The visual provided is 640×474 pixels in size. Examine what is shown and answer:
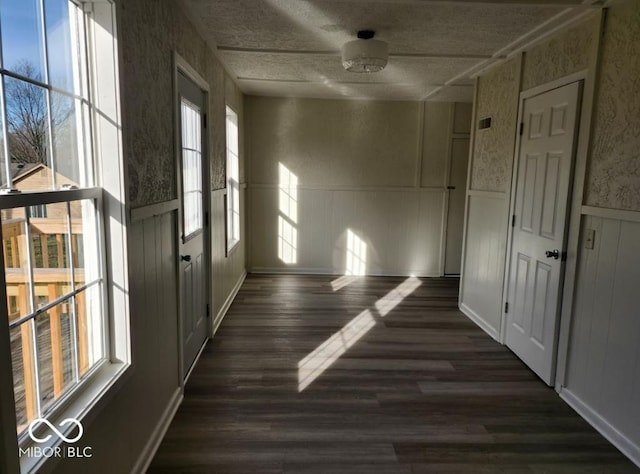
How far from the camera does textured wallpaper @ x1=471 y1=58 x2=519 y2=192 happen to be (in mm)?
3295

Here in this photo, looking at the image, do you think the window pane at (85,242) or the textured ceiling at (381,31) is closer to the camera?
the window pane at (85,242)

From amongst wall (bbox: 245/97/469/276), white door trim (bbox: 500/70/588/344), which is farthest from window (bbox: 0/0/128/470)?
wall (bbox: 245/97/469/276)

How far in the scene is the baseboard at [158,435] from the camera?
1.85 meters

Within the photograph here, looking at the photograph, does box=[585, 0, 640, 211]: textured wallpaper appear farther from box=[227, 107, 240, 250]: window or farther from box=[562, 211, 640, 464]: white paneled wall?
box=[227, 107, 240, 250]: window

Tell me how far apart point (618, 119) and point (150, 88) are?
8.05 ft

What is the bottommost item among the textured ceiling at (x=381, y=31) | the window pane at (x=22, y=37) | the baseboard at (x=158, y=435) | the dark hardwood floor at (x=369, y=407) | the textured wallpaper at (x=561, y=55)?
the dark hardwood floor at (x=369, y=407)

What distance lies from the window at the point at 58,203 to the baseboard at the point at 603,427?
2501 mm

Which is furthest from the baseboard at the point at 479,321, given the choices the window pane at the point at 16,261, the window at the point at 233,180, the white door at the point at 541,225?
the window pane at the point at 16,261

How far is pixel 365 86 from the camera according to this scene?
4.58 metres

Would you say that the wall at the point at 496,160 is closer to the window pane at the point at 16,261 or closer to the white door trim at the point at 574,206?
the white door trim at the point at 574,206

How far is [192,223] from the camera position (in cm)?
290

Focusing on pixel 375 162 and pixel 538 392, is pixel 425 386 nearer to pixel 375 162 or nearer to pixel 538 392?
pixel 538 392

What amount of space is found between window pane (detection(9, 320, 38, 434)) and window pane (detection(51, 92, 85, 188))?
496 mm

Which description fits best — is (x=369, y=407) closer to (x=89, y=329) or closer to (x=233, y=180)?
(x=89, y=329)
